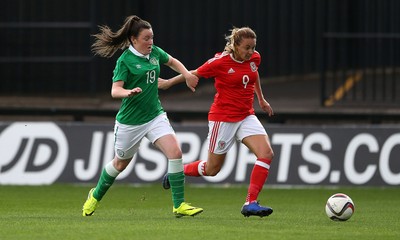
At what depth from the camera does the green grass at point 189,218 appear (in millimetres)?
10602

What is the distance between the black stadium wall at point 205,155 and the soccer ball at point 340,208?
17.4 ft

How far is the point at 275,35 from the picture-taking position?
21.8m

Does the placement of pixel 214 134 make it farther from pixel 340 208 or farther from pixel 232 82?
→ pixel 340 208

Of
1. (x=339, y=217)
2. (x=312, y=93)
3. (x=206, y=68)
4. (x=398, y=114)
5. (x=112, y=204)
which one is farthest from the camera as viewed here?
(x=312, y=93)

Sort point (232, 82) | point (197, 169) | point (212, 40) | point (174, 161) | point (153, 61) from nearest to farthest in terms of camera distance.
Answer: point (174, 161) < point (153, 61) < point (232, 82) < point (197, 169) < point (212, 40)

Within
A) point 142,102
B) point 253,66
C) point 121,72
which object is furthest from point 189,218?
point 253,66

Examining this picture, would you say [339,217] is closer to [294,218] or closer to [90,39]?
[294,218]

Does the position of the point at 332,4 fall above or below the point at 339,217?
above

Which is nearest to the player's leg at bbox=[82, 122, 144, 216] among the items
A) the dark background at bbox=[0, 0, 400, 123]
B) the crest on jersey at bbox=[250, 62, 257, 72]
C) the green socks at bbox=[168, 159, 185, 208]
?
the green socks at bbox=[168, 159, 185, 208]

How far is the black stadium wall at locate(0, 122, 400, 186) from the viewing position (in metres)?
17.4

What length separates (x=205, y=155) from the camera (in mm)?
17500

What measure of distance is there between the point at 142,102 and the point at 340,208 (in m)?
2.21

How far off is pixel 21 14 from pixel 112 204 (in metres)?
6.29

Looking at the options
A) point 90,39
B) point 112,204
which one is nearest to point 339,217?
point 112,204
